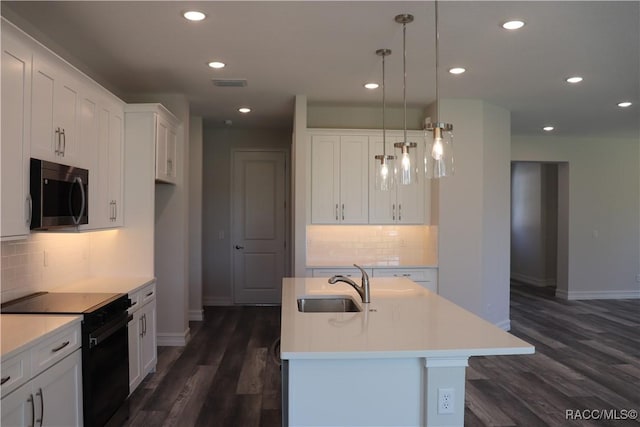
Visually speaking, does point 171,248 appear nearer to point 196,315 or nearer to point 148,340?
point 148,340

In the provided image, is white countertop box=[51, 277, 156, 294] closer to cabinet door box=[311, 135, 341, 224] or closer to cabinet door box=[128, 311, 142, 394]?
cabinet door box=[128, 311, 142, 394]

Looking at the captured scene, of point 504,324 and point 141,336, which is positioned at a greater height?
point 141,336

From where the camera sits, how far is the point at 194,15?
2.94 metres

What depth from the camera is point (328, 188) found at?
5141 millimetres

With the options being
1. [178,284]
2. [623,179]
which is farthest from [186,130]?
[623,179]

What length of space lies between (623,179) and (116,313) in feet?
26.6

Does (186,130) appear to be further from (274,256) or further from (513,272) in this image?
(513,272)

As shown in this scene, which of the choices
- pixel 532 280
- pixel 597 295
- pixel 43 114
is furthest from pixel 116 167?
pixel 532 280

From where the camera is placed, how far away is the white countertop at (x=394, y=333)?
2.00 m

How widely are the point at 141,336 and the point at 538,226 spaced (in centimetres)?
788

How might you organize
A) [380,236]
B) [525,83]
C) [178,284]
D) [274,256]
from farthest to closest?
[274,256] < [380,236] < [178,284] < [525,83]

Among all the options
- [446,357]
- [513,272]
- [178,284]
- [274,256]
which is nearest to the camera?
[446,357]

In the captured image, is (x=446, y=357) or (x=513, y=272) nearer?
(x=446, y=357)

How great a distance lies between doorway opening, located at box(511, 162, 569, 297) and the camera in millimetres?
8602
